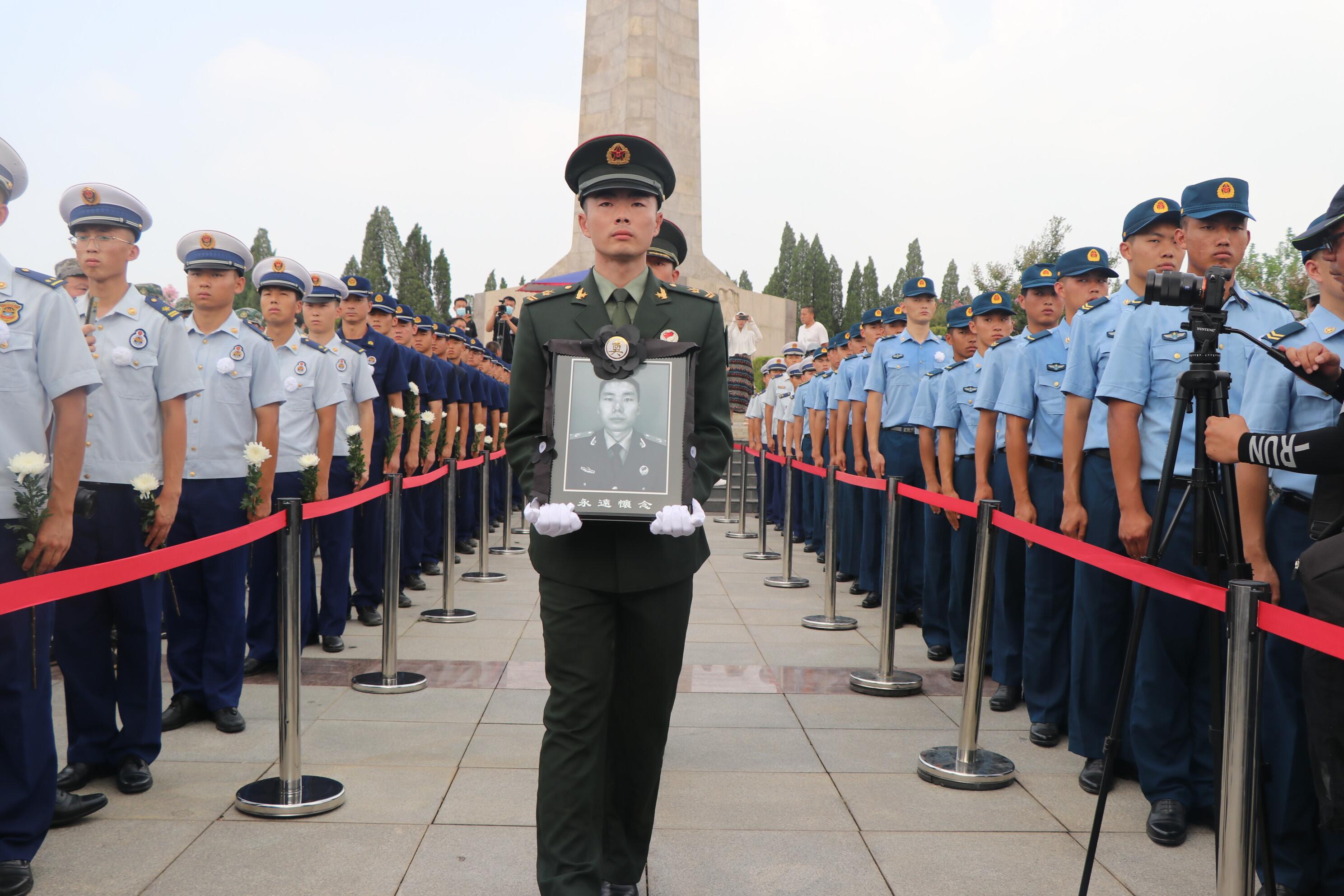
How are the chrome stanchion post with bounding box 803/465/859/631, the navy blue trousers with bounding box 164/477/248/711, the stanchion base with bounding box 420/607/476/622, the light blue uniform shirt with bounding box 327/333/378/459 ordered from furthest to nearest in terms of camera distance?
the stanchion base with bounding box 420/607/476/622 → the chrome stanchion post with bounding box 803/465/859/631 → the light blue uniform shirt with bounding box 327/333/378/459 → the navy blue trousers with bounding box 164/477/248/711

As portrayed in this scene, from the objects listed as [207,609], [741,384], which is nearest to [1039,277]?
[207,609]

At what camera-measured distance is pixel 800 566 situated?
12.1 m

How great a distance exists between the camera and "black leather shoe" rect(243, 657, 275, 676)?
628cm

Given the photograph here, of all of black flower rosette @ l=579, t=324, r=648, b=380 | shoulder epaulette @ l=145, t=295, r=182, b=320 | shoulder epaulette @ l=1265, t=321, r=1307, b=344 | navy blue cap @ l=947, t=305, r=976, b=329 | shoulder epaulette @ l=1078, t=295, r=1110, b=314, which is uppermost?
navy blue cap @ l=947, t=305, r=976, b=329

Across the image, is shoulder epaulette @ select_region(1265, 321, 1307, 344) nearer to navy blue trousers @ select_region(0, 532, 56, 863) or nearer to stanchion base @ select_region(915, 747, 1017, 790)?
stanchion base @ select_region(915, 747, 1017, 790)

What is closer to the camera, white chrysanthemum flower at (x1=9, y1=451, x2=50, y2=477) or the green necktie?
the green necktie

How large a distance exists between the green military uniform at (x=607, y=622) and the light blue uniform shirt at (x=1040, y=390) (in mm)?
2826

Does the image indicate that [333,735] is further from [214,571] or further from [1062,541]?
[1062,541]

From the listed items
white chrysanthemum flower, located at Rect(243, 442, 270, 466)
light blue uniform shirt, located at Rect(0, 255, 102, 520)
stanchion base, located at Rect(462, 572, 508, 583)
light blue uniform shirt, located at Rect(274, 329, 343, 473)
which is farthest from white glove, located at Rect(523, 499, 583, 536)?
stanchion base, located at Rect(462, 572, 508, 583)

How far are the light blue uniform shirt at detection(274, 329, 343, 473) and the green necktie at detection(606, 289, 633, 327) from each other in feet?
12.8

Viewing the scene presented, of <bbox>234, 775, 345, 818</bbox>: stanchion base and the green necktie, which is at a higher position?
the green necktie

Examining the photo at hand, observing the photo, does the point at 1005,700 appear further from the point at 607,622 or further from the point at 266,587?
the point at 266,587

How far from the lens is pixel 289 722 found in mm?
4055

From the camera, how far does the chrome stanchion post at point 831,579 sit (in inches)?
305
